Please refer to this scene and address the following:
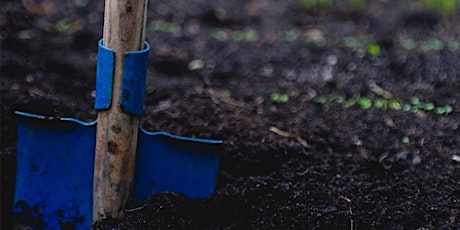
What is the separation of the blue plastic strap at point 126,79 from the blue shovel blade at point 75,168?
18 cm

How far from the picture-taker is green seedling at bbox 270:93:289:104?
2.75 m

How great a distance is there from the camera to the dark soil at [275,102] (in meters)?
1.97

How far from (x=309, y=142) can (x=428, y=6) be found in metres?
2.01

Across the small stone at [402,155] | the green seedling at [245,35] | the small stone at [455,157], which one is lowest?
the green seedling at [245,35]

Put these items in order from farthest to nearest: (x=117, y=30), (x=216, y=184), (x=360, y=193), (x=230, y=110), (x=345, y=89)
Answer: (x=345, y=89)
(x=230, y=110)
(x=216, y=184)
(x=360, y=193)
(x=117, y=30)

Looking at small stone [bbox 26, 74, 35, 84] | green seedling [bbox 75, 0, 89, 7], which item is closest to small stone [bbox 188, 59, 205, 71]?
small stone [bbox 26, 74, 35, 84]

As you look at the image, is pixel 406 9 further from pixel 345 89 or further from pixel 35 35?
pixel 35 35

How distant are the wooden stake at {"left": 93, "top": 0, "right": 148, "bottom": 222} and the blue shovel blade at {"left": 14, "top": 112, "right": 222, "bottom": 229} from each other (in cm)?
11

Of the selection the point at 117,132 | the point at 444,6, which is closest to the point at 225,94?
the point at 117,132

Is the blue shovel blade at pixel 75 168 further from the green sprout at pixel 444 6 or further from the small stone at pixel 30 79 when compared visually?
the green sprout at pixel 444 6

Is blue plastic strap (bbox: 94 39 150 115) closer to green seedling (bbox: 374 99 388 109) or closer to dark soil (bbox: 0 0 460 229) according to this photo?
dark soil (bbox: 0 0 460 229)

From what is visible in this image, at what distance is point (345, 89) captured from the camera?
114 inches

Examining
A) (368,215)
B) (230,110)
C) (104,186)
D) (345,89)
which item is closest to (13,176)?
(104,186)

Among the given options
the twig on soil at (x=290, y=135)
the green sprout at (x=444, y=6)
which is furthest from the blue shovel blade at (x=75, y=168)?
the green sprout at (x=444, y=6)
